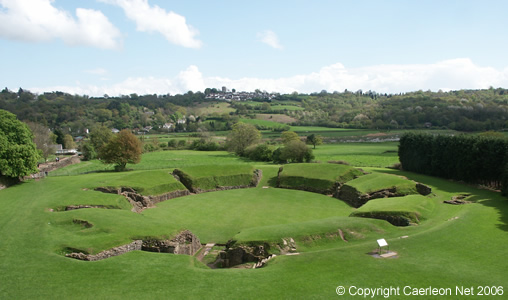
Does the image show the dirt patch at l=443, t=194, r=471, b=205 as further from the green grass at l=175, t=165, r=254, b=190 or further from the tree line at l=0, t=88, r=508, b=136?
the tree line at l=0, t=88, r=508, b=136

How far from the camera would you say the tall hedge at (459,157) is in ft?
138

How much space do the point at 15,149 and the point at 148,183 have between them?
15871 mm

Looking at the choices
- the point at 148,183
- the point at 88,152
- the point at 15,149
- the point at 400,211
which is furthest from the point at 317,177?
the point at 88,152

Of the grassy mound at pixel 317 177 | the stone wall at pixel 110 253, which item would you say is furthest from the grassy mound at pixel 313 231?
the grassy mound at pixel 317 177

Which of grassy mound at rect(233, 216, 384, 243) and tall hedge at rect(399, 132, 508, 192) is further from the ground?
tall hedge at rect(399, 132, 508, 192)

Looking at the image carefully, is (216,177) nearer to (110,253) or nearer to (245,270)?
(110,253)

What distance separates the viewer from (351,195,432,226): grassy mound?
29.4m

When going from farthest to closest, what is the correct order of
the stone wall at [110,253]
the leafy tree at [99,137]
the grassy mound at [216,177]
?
the leafy tree at [99,137]
the grassy mound at [216,177]
the stone wall at [110,253]

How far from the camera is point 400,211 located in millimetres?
30094

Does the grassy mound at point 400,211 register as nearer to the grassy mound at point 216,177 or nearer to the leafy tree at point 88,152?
the grassy mound at point 216,177

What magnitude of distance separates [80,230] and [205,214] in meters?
14.0

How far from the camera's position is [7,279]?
17031mm

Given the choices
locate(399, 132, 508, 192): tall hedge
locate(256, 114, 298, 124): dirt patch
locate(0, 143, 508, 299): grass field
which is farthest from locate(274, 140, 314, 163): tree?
locate(256, 114, 298, 124): dirt patch

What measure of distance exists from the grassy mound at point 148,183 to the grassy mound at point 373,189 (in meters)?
22.4
